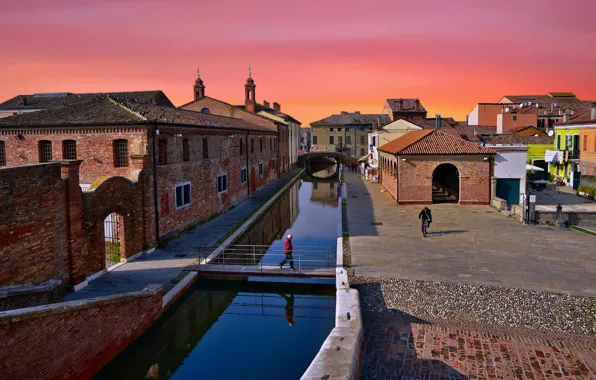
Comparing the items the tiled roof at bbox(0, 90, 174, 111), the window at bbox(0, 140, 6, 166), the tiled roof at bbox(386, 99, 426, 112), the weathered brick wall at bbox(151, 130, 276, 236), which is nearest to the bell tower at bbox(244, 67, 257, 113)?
the tiled roof at bbox(0, 90, 174, 111)

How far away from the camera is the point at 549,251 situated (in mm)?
16094

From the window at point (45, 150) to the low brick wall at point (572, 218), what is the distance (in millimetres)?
21033

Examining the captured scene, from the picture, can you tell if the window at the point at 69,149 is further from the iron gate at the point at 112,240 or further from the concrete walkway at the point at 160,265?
the concrete walkway at the point at 160,265

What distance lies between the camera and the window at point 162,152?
62.5 feet

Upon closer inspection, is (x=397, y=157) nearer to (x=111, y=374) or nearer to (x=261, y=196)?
(x=261, y=196)

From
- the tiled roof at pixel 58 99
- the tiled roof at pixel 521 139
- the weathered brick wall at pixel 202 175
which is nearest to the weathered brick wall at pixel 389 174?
the tiled roof at pixel 521 139

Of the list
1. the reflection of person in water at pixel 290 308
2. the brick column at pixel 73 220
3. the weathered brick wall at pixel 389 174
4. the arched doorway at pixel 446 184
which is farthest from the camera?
the arched doorway at pixel 446 184

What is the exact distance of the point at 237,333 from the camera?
42.1 ft

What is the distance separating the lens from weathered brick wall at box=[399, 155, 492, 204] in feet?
86.0

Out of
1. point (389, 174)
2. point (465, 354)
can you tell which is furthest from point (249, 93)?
point (465, 354)

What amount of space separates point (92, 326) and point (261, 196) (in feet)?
80.9

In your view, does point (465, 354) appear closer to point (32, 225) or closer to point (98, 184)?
point (32, 225)

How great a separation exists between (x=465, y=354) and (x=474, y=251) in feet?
24.4

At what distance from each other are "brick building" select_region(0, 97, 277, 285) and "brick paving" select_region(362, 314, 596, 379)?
324 inches
